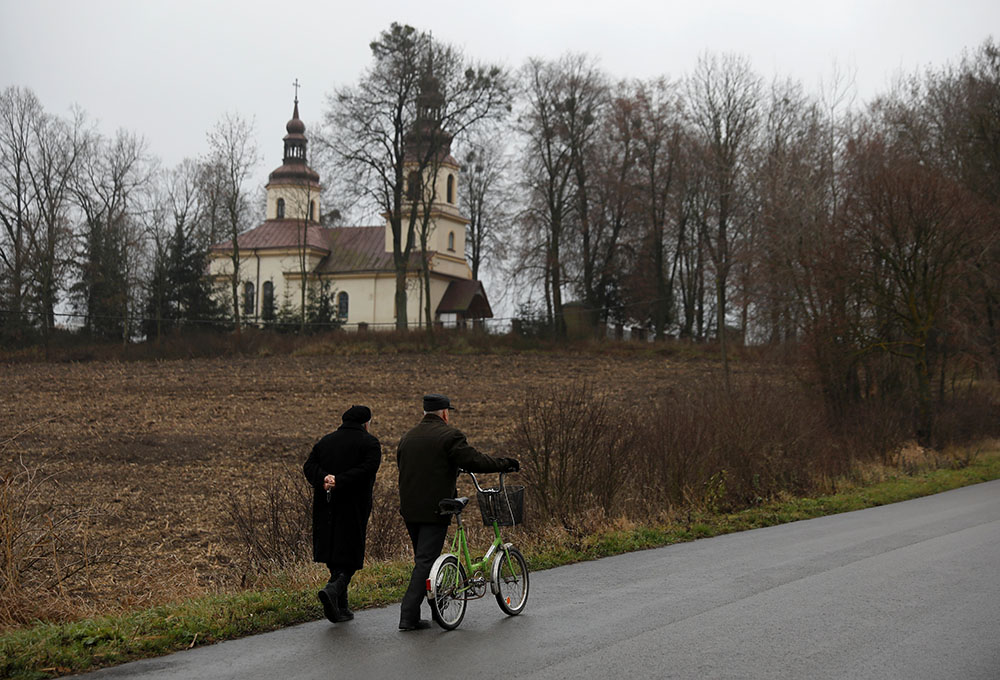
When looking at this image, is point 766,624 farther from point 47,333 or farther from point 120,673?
point 47,333

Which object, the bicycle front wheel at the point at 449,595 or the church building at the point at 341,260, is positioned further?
the church building at the point at 341,260

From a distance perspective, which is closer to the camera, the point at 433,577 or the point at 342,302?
the point at 433,577

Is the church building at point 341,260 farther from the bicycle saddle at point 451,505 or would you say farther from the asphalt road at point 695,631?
the bicycle saddle at point 451,505

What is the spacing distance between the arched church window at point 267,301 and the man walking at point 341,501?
204 feet

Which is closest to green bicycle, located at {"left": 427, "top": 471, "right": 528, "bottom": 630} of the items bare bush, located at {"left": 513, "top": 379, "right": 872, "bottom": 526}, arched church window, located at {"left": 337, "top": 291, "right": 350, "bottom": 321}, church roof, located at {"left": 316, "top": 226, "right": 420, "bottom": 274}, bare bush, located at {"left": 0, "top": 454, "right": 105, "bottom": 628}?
bare bush, located at {"left": 0, "top": 454, "right": 105, "bottom": 628}

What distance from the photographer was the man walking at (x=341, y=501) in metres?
8.79

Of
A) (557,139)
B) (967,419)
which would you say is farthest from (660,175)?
(967,419)

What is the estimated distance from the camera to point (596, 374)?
46.8 m

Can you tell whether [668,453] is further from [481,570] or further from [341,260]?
[341,260]

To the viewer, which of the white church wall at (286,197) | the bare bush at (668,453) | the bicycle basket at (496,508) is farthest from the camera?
the white church wall at (286,197)

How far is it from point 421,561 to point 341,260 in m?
76.1

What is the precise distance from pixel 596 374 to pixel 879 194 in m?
18.0

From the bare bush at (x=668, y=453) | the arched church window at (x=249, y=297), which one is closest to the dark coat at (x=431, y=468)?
the bare bush at (x=668, y=453)

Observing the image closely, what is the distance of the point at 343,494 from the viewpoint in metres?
8.90
